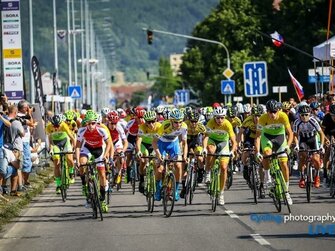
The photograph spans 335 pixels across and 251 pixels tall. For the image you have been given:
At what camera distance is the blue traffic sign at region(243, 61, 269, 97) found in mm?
35531

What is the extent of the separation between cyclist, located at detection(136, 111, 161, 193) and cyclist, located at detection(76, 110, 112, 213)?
1064mm

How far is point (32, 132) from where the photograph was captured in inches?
1179

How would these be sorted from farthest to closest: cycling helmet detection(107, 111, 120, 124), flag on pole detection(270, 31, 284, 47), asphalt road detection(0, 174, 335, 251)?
flag on pole detection(270, 31, 284, 47) → cycling helmet detection(107, 111, 120, 124) → asphalt road detection(0, 174, 335, 251)

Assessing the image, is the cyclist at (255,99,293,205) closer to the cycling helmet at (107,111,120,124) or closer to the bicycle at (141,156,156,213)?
the bicycle at (141,156,156,213)

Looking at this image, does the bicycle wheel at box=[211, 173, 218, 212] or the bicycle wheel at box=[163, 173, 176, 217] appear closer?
the bicycle wheel at box=[163, 173, 176, 217]

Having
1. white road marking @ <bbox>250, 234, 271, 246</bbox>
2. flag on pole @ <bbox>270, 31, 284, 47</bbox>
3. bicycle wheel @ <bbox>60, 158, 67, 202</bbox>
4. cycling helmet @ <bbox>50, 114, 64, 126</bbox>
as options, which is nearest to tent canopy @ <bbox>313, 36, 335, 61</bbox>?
flag on pole @ <bbox>270, 31, 284, 47</bbox>

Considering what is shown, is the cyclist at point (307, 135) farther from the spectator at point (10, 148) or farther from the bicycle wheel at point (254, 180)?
Result: the spectator at point (10, 148)

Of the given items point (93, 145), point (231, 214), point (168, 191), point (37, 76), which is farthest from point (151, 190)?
point (37, 76)

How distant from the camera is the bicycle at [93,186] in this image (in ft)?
61.4

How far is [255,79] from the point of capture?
117 ft

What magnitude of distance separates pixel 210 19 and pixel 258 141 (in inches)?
2648

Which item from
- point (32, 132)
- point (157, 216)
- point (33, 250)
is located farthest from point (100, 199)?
point (32, 132)

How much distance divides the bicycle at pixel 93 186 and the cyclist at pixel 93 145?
21cm

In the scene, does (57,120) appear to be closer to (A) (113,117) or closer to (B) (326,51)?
(A) (113,117)
